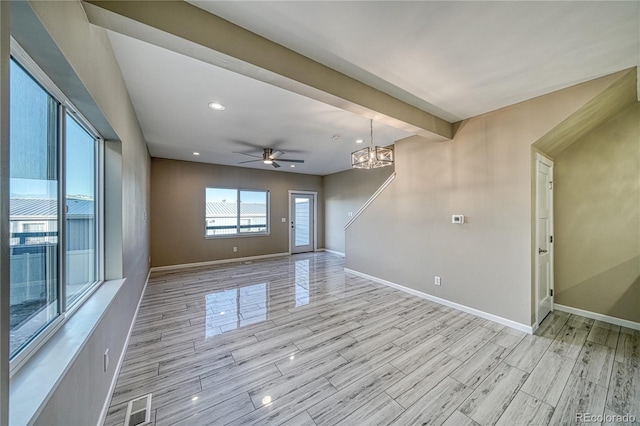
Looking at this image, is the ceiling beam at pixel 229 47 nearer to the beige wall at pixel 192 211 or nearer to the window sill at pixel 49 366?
the window sill at pixel 49 366

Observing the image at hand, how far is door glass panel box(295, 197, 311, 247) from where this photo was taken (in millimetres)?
7922

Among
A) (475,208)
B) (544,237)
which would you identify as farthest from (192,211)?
(544,237)

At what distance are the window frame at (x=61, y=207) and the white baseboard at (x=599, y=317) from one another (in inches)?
211

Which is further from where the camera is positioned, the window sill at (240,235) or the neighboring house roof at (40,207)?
the window sill at (240,235)

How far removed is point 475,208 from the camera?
3207 millimetres

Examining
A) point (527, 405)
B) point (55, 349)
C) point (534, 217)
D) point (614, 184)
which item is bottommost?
point (527, 405)

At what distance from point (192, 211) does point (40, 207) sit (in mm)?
5237

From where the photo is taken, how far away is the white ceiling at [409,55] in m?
1.54

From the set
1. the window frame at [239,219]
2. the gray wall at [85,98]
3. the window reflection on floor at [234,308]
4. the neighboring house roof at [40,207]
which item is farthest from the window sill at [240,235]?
the neighboring house roof at [40,207]

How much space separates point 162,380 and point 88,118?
7.15ft

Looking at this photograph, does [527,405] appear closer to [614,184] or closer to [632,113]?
[614,184]

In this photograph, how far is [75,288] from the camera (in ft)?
5.37

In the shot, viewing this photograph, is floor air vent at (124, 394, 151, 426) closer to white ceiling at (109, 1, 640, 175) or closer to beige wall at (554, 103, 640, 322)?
white ceiling at (109, 1, 640, 175)

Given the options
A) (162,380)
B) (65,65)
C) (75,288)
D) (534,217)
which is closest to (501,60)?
(534,217)
